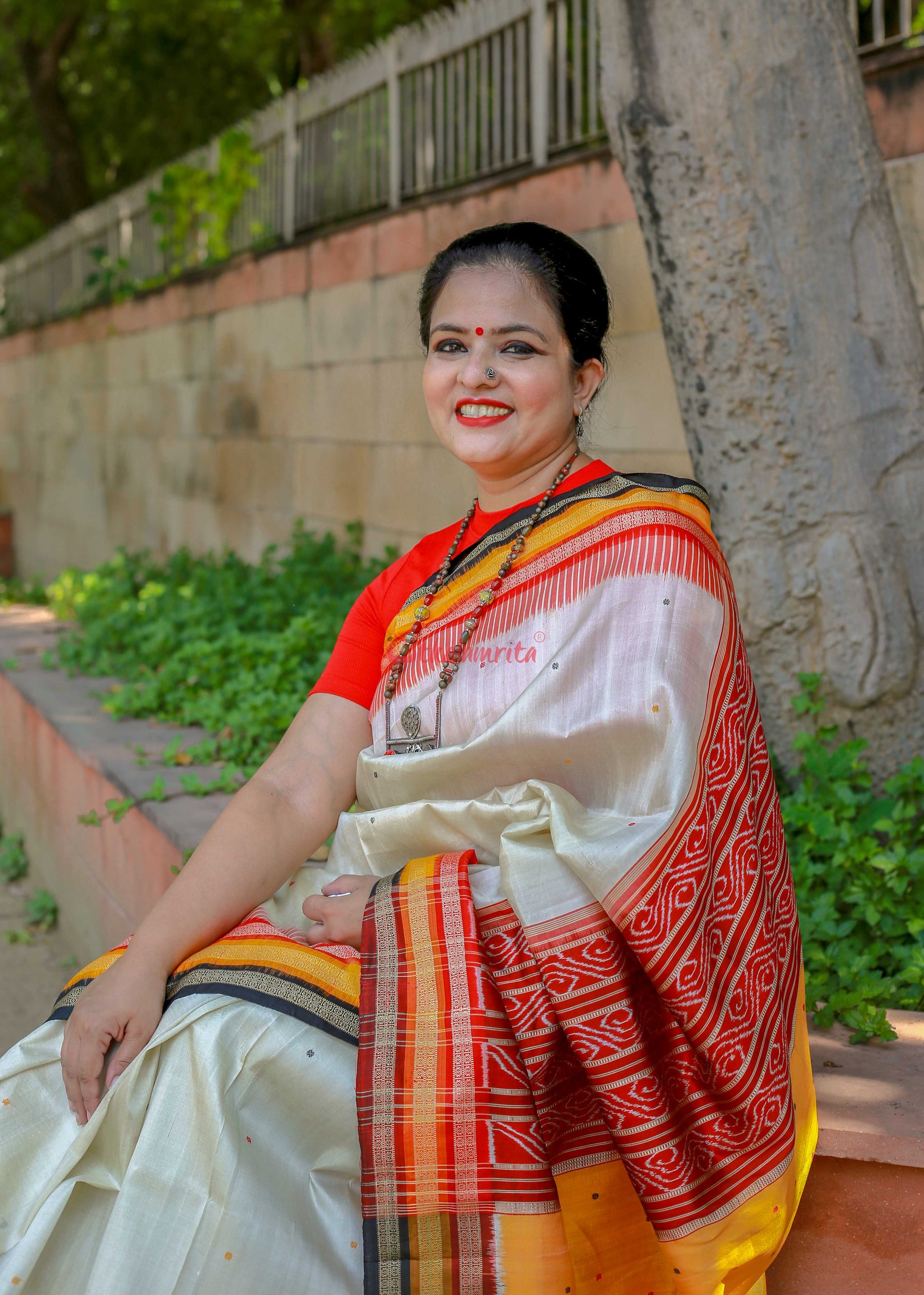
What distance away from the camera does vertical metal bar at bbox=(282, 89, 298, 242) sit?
7430mm

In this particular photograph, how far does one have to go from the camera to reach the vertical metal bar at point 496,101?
544 centimetres

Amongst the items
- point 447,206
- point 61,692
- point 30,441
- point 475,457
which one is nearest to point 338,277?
point 447,206

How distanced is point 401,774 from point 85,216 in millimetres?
11238

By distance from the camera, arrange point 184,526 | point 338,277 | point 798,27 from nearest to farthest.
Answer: point 798,27
point 338,277
point 184,526

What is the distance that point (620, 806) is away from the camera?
1.63 meters

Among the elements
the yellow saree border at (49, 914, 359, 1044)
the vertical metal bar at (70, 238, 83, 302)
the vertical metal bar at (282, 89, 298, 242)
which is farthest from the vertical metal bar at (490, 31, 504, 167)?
the vertical metal bar at (70, 238, 83, 302)

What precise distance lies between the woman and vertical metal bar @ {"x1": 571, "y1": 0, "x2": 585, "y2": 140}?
3.35m

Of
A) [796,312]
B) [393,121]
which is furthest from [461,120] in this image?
[796,312]

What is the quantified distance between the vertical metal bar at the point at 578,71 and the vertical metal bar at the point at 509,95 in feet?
1.37

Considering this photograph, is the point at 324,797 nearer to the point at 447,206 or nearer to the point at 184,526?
the point at 447,206

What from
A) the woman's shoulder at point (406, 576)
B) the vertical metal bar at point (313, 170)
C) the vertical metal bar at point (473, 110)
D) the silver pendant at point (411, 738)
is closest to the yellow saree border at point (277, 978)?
the silver pendant at point (411, 738)

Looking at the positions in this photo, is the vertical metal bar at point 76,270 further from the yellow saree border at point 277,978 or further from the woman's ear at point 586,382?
the yellow saree border at point 277,978

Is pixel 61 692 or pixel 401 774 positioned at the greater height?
pixel 401 774

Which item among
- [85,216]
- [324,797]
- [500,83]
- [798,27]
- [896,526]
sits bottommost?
[324,797]
